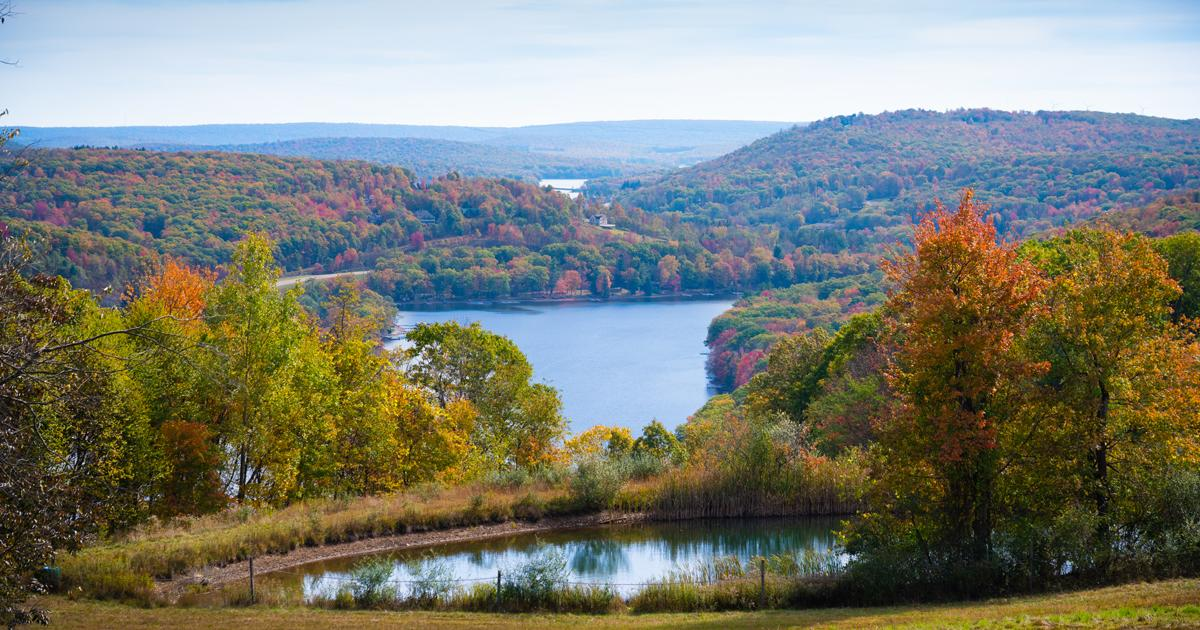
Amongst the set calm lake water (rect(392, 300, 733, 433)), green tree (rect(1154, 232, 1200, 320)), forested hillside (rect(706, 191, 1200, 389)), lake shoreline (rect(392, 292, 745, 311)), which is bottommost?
calm lake water (rect(392, 300, 733, 433))

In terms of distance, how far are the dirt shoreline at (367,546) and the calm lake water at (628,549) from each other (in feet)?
1.03

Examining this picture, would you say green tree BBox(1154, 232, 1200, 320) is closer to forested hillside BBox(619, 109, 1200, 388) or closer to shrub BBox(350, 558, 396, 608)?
shrub BBox(350, 558, 396, 608)

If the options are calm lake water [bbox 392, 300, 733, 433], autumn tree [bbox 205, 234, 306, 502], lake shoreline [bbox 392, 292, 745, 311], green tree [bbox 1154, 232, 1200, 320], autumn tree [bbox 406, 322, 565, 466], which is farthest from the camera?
lake shoreline [bbox 392, 292, 745, 311]

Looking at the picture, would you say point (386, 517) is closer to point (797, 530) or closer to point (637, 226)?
point (797, 530)

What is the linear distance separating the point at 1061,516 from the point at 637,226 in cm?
15973

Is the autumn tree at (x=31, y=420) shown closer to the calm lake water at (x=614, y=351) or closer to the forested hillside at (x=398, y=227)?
the calm lake water at (x=614, y=351)

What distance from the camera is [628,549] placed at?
72.7 ft

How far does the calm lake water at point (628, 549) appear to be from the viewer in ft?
65.2

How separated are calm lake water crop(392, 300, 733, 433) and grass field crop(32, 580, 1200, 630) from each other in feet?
160

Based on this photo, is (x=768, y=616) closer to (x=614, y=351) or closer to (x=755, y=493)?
(x=755, y=493)

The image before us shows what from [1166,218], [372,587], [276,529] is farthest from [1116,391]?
[1166,218]

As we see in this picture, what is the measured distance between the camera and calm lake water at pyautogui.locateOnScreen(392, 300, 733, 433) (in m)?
82.6

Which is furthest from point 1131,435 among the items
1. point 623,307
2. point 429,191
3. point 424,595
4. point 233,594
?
point 429,191

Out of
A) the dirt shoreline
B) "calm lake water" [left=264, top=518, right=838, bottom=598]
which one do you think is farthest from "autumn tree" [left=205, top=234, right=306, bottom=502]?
"calm lake water" [left=264, top=518, right=838, bottom=598]
